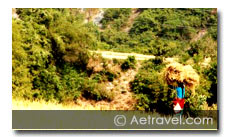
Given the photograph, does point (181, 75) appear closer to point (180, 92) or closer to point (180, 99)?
point (180, 92)

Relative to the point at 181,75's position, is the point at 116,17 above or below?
above

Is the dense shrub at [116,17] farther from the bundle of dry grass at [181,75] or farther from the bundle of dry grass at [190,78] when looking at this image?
the bundle of dry grass at [190,78]

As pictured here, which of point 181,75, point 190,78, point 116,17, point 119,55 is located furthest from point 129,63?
point 190,78

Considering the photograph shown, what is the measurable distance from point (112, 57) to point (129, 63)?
294 mm

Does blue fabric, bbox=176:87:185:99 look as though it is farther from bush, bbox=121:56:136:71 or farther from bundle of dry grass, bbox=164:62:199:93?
bush, bbox=121:56:136:71

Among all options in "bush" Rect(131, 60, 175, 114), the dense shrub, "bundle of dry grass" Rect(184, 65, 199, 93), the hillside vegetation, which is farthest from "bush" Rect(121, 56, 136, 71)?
"bundle of dry grass" Rect(184, 65, 199, 93)

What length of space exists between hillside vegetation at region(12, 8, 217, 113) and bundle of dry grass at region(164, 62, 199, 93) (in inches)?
4.5

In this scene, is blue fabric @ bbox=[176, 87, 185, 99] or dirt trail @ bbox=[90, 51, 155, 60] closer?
blue fabric @ bbox=[176, 87, 185, 99]

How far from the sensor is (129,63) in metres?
8.09

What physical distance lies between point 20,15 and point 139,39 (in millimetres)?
1898

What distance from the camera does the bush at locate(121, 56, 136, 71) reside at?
26.4ft

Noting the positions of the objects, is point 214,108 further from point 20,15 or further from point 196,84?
point 20,15

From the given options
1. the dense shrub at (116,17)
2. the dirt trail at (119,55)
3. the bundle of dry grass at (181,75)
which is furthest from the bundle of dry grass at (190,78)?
the dense shrub at (116,17)
